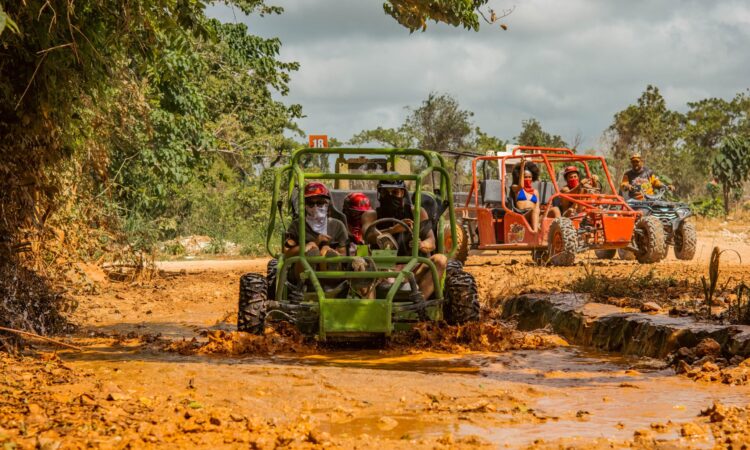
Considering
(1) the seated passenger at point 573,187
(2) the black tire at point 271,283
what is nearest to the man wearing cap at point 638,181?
(1) the seated passenger at point 573,187

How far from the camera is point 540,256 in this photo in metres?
16.7

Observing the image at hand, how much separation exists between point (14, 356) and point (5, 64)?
7.71 feet

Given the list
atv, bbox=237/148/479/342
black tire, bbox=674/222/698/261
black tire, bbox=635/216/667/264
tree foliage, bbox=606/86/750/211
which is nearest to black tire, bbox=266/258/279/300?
atv, bbox=237/148/479/342

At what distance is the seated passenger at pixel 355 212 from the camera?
378 inches

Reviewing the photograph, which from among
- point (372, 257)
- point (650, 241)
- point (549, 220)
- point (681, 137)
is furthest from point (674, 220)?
point (681, 137)

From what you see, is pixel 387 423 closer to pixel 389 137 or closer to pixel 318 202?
pixel 318 202

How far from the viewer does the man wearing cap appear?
1780 centimetres

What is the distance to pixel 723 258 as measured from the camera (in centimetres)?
1941

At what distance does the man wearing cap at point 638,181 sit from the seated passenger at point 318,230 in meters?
9.94

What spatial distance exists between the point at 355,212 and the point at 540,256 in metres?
7.59

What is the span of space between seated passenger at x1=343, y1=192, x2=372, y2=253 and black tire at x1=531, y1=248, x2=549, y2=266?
6456 millimetres

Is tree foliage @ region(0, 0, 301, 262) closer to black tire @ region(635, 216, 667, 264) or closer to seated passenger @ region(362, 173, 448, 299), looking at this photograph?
seated passenger @ region(362, 173, 448, 299)

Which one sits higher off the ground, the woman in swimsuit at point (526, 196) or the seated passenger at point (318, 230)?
the woman in swimsuit at point (526, 196)

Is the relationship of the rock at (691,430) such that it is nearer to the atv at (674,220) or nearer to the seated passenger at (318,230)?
the seated passenger at (318,230)
